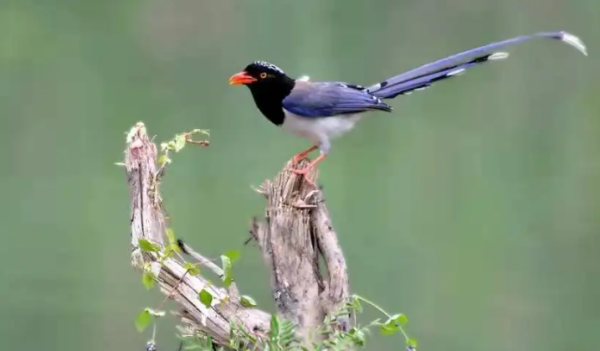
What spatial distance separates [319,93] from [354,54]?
1282 millimetres

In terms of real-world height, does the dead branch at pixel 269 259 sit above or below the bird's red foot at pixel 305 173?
below

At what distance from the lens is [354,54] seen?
10.8 ft

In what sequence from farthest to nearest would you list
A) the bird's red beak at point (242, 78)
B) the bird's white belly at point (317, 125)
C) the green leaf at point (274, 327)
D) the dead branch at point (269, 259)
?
1. the bird's white belly at point (317, 125)
2. the bird's red beak at point (242, 78)
3. the dead branch at point (269, 259)
4. the green leaf at point (274, 327)

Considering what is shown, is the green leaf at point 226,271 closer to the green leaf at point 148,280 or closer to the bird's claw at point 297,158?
the green leaf at point 148,280

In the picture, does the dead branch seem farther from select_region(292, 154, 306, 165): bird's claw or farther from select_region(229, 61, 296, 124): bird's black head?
select_region(229, 61, 296, 124): bird's black head

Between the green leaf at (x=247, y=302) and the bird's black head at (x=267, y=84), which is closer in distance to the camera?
the green leaf at (x=247, y=302)

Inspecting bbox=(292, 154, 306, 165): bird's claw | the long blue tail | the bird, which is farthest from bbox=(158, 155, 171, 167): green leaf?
the long blue tail

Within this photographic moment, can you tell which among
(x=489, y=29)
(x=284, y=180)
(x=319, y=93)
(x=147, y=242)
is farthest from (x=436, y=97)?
(x=147, y=242)

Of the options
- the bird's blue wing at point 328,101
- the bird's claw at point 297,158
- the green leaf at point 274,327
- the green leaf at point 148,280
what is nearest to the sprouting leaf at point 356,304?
the green leaf at point 274,327

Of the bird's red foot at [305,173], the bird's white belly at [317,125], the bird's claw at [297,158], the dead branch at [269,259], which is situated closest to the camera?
the dead branch at [269,259]

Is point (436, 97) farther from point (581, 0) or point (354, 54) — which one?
point (581, 0)

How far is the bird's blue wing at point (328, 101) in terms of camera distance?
201 centimetres

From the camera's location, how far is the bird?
1943mm

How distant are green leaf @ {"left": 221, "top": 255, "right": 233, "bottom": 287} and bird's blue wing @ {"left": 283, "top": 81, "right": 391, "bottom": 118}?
659mm
